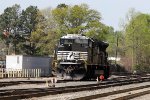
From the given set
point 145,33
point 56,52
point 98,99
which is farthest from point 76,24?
point 98,99

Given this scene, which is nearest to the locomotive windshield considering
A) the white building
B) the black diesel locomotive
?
the black diesel locomotive

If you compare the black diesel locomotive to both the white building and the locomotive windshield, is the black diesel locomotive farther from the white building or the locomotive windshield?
the white building

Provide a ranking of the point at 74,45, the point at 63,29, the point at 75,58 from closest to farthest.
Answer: the point at 75,58, the point at 74,45, the point at 63,29

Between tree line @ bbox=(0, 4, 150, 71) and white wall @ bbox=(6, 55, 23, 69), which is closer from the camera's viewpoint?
white wall @ bbox=(6, 55, 23, 69)

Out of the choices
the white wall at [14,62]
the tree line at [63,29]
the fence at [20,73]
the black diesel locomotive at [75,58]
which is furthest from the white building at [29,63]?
the tree line at [63,29]

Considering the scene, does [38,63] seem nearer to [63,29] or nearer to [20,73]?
[20,73]

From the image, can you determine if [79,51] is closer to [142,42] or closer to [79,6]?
[79,6]

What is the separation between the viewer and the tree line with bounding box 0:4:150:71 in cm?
7569

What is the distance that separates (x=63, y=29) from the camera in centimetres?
7506

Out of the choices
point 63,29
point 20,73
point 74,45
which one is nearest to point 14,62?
point 20,73

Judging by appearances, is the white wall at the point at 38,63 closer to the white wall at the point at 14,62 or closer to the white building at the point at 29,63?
the white building at the point at 29,63

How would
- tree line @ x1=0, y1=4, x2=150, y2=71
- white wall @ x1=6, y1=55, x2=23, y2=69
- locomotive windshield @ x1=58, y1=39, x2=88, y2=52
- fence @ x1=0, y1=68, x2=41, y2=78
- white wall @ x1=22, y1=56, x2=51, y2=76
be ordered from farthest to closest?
tree line @ x1=0, y1=4, x2=150, y2=71
white wall @ x1=22, y1=56, x2=51, y2=76
white wall @ x1=6, y1=55, x2=23, y2=69
fence @ x1=0, y1=68, x2=41, y2=78
locomotive windshield @ x1=58, y1=39, x2=88, y2=52

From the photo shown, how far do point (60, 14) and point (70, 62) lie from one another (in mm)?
44783

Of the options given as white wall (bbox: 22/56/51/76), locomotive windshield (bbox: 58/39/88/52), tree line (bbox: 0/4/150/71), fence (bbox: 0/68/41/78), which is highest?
tree line (bbox: 0/4/150/71)
